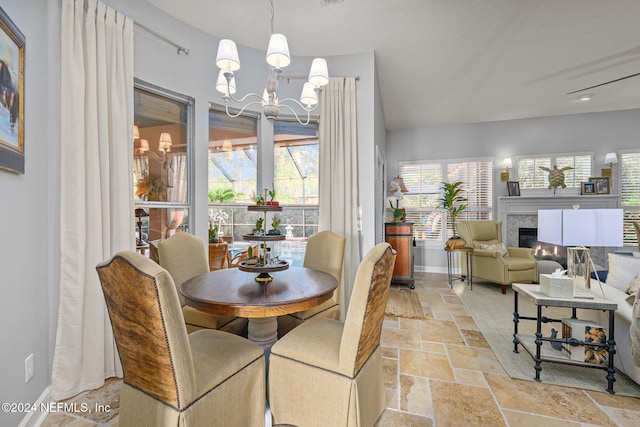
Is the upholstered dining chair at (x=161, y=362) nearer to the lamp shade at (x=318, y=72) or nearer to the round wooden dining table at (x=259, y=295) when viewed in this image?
the round wooden dining table at (x=259, y=295)

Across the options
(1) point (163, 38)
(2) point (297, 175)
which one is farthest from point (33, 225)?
(2) point (297, 175)

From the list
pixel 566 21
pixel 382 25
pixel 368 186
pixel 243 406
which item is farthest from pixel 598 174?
pixel 243 406

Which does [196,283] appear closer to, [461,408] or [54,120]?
[54,120]

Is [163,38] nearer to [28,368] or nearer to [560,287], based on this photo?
[28,368]

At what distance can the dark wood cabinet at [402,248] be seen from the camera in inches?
179

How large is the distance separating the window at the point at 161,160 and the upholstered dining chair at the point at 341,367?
6.05 ft

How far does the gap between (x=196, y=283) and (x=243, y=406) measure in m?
0.80

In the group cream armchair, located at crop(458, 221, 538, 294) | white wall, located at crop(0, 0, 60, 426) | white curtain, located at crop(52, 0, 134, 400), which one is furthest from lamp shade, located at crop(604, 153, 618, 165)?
white wall, located at crop(0, 0, 60, 426)

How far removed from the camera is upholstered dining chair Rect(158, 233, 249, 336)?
2.05 metres

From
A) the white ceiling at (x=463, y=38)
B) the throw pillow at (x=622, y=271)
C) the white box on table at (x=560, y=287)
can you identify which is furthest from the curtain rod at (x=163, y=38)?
the throw pillow at (x=622, y=271)

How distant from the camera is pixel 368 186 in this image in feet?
11.1

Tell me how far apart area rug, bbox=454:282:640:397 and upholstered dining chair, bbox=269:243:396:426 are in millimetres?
1350

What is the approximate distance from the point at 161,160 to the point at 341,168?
1.85m

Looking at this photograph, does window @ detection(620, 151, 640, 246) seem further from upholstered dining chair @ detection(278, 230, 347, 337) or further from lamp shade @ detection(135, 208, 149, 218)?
lamp shade @ detection(135, 208, 149, 218)
